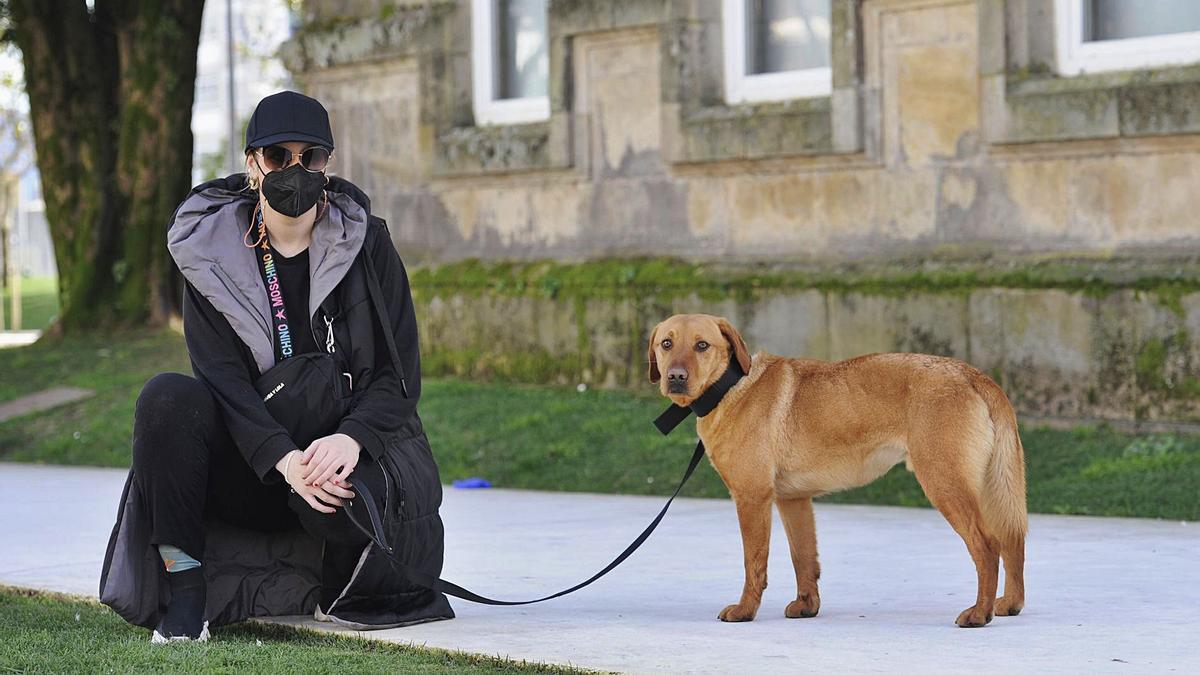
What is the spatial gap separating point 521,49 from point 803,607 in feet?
26.0

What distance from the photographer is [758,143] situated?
1082 centimetres

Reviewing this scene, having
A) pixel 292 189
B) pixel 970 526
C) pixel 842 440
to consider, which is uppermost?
pixel 292 189

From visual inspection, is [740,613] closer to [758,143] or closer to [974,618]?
[974,618]

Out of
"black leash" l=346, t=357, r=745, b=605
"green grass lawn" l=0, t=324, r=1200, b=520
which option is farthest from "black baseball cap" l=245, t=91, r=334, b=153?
"green grass lawn" l=0, t=324, r=1200, b=520

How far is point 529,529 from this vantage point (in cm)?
803

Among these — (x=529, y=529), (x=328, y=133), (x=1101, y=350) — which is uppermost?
(x=328, y=133)

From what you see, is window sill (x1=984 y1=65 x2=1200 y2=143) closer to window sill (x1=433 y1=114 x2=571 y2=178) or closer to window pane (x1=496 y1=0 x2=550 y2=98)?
window sill (x1=433 y1=114 x2=571 y2=178)

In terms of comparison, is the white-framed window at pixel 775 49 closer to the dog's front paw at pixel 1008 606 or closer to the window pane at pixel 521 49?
the window pane at pixel 521 49

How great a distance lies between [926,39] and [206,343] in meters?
5.91

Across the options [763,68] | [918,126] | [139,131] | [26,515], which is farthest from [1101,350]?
[139,131]

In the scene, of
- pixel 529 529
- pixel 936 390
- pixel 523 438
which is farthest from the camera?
pixel 523 438

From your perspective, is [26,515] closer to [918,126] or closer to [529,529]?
[529,529]

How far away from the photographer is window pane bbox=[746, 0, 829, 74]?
11.0 metres

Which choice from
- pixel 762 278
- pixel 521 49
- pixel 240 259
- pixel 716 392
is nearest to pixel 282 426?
pixel 240 259
